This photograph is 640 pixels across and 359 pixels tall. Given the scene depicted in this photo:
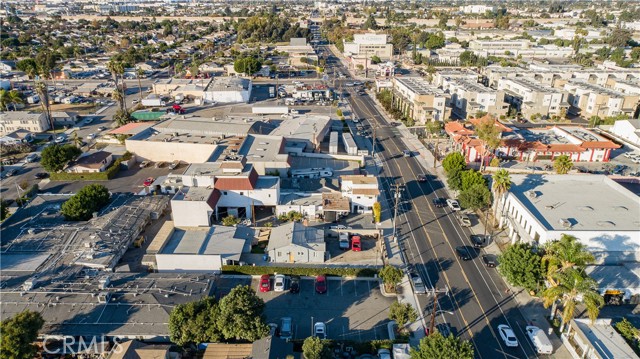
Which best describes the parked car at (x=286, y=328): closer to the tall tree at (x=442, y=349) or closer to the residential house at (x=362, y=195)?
the tall tree at (x=442, y=349)

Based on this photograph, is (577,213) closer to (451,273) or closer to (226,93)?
(451,273)

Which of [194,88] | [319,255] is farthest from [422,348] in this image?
[194,88]

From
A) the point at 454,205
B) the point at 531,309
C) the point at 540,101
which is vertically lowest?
the point at 531,309

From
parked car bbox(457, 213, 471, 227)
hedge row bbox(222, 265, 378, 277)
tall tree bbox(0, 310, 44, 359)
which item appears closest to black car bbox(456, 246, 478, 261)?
A: parked car bbox(457, 213, 471, 227)

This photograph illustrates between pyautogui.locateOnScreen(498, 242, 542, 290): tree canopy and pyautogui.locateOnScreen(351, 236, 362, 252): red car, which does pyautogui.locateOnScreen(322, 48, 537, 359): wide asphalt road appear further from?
pyautogui.locateOnScreen(351, 236, 362, 252): red car

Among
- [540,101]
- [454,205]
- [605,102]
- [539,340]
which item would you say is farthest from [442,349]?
[605,102]
